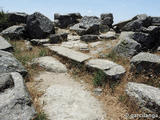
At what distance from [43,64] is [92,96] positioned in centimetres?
303

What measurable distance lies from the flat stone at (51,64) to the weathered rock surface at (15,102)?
2447mm

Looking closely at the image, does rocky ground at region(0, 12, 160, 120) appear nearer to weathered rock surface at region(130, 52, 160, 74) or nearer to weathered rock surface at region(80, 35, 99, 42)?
weathered rock surface at region(130, 52, 160, 74)

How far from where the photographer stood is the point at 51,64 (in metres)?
7.76

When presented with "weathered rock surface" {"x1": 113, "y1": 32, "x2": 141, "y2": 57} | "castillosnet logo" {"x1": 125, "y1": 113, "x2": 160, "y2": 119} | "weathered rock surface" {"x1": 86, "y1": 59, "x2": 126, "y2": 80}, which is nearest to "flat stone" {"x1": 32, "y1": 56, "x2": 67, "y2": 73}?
"weathered rock surface" {"x1": 86, "y1": 59, "x2": 126, "y2": 80}

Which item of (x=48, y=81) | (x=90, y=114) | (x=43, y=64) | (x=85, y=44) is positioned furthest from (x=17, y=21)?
(x=90, y=114)

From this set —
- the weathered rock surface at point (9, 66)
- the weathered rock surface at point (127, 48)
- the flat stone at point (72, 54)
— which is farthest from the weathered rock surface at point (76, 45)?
the weathered rock surface at point (9, 66)

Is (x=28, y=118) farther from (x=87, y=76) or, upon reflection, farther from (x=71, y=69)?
(x=71, y=69)

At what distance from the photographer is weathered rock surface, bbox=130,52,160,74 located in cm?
613

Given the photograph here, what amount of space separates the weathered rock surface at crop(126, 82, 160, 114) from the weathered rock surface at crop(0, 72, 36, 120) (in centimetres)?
279

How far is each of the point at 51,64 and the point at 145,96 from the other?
4275 mm

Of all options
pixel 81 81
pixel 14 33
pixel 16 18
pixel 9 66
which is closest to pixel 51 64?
pixel 81 81

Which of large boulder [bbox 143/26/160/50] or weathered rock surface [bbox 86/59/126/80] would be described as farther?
large boulder [bbox 143/26/160/50]

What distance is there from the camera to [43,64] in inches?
307

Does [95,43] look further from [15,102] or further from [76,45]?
[15,102]
